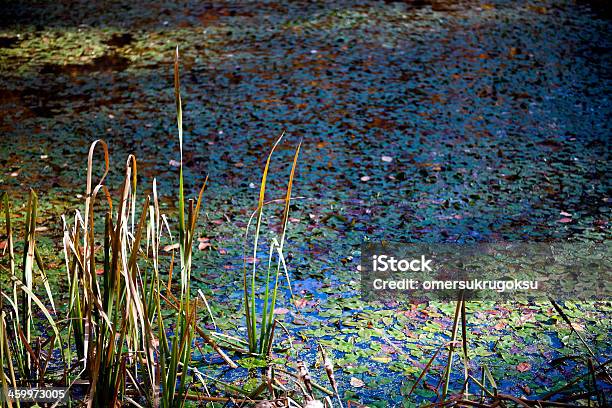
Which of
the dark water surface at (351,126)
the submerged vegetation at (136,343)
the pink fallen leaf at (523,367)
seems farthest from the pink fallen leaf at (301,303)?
the pink fallen leaf at (523,367)

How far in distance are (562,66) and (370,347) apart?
2.79 metres

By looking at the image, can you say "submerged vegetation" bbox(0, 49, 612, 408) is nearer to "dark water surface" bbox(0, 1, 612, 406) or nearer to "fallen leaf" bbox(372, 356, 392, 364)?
"fallen leaf" bbox(372, 356, 392, 364)

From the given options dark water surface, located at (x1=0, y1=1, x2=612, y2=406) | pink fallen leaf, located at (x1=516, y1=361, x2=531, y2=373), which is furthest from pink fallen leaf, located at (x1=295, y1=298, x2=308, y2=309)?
pink fallen leaf, located at (x1=516, y1=361, x2=531, y2=373)

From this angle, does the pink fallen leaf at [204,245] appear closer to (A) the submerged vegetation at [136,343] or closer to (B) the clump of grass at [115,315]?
(A) the submerged vegetation at [136,343]

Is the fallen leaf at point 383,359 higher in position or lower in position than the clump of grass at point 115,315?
lower

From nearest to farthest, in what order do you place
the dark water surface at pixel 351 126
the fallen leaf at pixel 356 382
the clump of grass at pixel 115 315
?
the clump of grass at pixel 115 315
the fallen leaf at pixel 356 382
the dark water surface at pixel 351 126

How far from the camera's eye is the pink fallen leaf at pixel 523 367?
1903 millimetres

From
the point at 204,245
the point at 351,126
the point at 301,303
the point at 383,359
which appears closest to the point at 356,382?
the point at 383,359

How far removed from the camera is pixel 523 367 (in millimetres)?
1914

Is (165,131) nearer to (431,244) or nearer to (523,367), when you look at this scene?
(431,244)

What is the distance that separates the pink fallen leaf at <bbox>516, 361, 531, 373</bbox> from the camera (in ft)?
6.24

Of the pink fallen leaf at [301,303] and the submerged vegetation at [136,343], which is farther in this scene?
the pink fallen leaf at [301,303]

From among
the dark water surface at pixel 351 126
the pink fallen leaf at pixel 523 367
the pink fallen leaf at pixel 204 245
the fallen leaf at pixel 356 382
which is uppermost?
the dark water surface at pixel 351 126

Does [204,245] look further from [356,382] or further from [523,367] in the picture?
[523,367]
